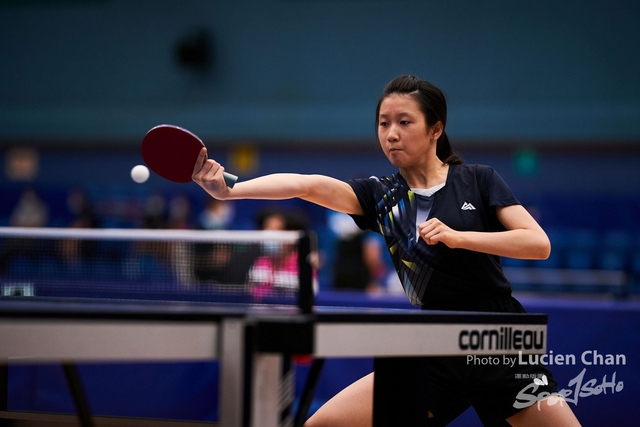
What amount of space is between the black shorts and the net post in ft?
1.81

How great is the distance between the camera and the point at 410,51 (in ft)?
36.4

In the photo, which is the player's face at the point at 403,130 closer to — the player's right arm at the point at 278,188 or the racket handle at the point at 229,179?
the player's right arm at the point at 278,188

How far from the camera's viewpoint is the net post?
6.83ft

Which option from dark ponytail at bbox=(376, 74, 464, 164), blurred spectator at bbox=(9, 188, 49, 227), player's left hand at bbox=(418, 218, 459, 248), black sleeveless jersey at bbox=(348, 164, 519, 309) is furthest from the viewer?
blurred spectator at bbox=(9, 188, 49, 227)

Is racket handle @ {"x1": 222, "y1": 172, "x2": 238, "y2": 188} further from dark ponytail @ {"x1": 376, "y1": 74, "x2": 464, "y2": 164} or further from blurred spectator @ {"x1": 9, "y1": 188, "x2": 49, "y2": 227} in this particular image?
blurred spectator @ {"x1": 9, "y1": 188, "x2": 49, "y2": 227}

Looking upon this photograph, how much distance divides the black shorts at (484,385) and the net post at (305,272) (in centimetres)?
55

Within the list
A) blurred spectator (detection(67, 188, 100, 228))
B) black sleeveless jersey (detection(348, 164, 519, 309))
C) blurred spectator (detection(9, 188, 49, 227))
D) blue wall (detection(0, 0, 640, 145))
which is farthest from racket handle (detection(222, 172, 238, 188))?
blurred spectator (detection(9, 188, 49, 227))

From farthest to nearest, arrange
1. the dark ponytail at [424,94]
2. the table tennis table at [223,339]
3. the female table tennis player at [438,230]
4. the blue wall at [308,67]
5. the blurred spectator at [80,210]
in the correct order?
the blurred spectator at [80,210] < the blue wall at [308,67] < the dark ponytail at [424,94] < the female table tennis player at [438,230] < the table tennis table at [223,339]

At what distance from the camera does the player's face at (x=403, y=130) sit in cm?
263

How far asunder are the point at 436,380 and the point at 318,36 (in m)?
9.57

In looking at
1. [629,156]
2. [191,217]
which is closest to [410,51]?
[629,156]

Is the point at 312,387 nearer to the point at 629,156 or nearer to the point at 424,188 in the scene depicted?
the point at 424,188

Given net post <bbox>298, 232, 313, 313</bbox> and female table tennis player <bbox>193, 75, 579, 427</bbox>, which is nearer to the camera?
net post <bbox>298, 232, 313, 313</bbox>

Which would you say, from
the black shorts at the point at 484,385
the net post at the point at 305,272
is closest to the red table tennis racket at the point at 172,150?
the net post at the point at 305,272
